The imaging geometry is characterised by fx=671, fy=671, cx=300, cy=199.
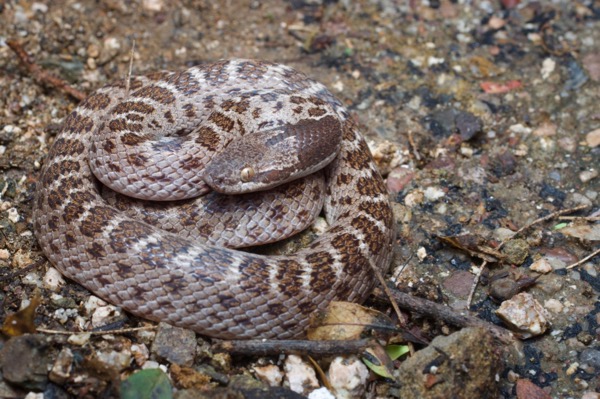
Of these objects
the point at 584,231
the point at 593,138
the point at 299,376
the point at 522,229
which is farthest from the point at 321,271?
the point at 593,138

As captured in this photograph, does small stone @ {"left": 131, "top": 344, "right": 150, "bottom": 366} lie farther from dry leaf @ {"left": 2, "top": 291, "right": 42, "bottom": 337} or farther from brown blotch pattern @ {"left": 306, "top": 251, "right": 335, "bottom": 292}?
brown blotch pattern @ {"left": 306, "top": 251, "right": 335, "bottom": 292}

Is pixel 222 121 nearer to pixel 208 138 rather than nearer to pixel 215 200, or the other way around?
pixel 208 138

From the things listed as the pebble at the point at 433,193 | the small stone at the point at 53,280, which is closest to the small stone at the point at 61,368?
the small stone at the point at 53,280

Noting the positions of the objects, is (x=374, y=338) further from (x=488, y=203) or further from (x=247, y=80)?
(x=247, y=80)

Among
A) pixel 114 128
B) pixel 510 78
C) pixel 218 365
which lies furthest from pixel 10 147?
pixel 510 78

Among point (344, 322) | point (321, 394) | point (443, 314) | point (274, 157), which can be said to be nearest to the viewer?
point (321, 394)

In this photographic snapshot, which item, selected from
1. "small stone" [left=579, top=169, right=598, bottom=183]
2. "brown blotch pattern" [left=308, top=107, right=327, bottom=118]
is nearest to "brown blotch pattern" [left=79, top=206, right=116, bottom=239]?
"brown blotch pattern" [left=308, top=107, right=327, bottom=118]
